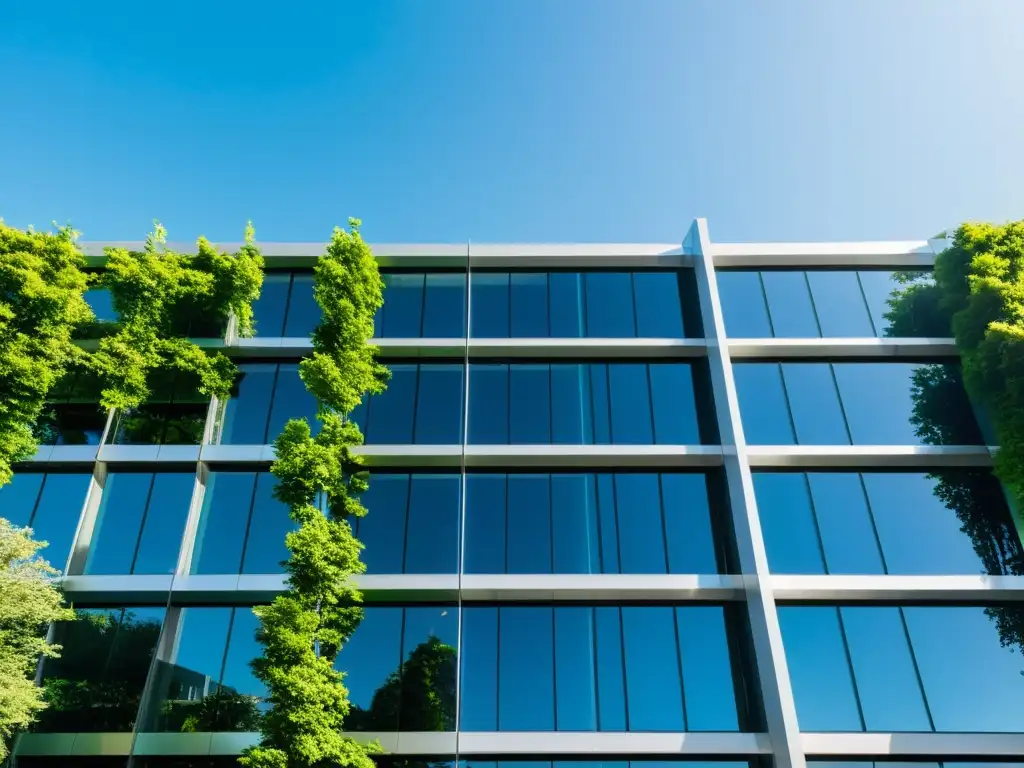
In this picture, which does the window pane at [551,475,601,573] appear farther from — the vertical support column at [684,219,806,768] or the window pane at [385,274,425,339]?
the window pane at [385,274,425,339]

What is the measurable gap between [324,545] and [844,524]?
44.3 feet

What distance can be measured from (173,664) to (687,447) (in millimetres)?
14835

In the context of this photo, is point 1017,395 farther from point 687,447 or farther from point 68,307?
point 68,307

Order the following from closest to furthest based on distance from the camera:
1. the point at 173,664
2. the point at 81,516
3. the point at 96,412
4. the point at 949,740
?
the point at 949,740 → the point at 173,664 → the point at 81,516 → the point at 96,412

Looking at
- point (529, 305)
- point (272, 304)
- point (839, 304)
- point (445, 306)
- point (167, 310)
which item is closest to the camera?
point (167, 310)

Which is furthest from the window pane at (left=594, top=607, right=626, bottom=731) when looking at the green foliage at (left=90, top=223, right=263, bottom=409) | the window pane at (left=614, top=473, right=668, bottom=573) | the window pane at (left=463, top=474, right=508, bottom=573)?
the green foliage at (left=90, top=223, right=263, bottom=409)

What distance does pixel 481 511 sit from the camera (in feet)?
58.3

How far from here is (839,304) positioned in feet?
65.9

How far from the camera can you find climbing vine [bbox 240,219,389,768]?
41.7 feet

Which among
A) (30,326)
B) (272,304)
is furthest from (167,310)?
(30,326)

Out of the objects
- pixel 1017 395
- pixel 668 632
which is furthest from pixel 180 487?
pixel 1017 395

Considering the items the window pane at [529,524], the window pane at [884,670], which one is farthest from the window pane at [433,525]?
the window pane at [884,670]

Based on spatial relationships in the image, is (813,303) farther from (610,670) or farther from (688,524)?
(610,670)

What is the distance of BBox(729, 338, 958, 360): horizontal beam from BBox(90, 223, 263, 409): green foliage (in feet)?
50.2
